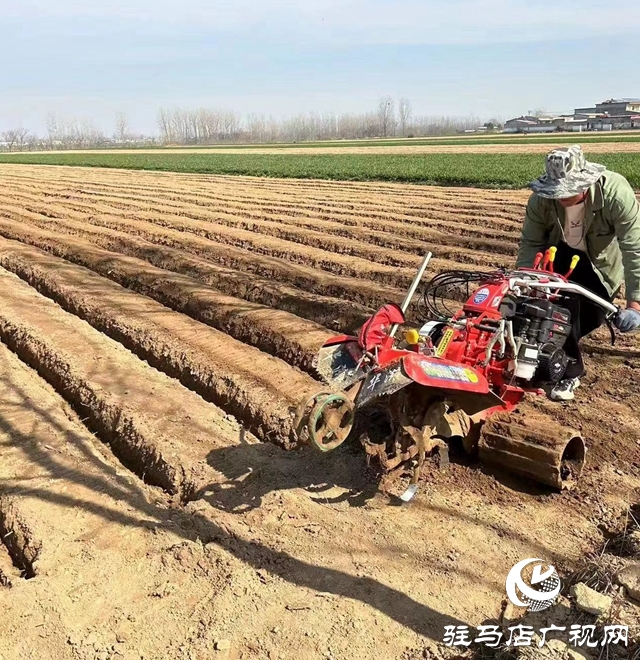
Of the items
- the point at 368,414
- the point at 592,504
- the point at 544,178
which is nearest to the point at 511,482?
the point at 592,504

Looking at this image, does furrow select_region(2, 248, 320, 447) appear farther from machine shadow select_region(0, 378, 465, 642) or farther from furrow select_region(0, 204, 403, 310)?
furrow select_region(0, 204, 403, 310)

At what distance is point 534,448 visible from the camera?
12.4 ft

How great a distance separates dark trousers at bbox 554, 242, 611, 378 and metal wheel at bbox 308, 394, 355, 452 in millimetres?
1664

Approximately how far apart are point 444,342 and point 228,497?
66.3 inches

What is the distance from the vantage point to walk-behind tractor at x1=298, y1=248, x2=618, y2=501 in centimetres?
327

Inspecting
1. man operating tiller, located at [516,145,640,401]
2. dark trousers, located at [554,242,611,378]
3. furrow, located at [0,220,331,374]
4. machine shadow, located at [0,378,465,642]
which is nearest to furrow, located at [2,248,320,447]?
furrow, located at [0,220,331,374]

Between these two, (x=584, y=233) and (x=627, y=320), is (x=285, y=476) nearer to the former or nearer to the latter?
(x=627, y=320)

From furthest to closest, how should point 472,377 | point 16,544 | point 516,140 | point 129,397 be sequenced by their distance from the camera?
point 516,140 → point 129,397 → point 16,544 → point 472,377

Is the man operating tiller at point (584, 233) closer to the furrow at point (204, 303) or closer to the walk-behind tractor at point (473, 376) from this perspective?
the walk-behind tractor at point (473, 376)

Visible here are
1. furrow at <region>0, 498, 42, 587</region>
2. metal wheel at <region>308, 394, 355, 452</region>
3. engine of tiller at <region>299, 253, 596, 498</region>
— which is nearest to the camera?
metal wheel at <region>308, 394, 355, 452</region>

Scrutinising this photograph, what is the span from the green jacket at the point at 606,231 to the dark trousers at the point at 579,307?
0.17 feet

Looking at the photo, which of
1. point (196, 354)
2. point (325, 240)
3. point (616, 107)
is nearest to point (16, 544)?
point (196, 354)

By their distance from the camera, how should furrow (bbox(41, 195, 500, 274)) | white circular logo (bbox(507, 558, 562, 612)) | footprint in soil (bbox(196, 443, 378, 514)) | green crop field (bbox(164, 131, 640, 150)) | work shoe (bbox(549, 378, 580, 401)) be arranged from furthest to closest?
1. green crop field (bbox(164, 131, 640, 150))
2. furrow (bbox(41, 195, 500, 274))
3. work shoe (bbox(549, 378, 580, 401))
4. footprint in soil (bbox(196, 443, 378, 514))
5. white circular logo (bbox(507, 558, 562, 612))

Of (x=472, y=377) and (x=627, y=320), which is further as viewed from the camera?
(x=627, y=320)
